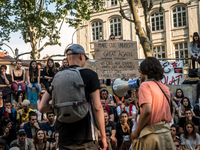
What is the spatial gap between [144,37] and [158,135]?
1179cm

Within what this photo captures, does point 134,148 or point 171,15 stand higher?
point 171,15

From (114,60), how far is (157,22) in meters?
26.4

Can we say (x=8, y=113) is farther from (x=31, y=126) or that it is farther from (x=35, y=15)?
(x=35, y=15)

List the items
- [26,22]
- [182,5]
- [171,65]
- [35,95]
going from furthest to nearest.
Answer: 1. [182,5]
2. [26,22]
3. [171,65]
4. [35,95]

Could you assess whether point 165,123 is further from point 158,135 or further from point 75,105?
point 75,105

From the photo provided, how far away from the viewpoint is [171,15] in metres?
33.8

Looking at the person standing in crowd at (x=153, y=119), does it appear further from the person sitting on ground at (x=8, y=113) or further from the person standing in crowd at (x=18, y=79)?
the person standing in crowd at (x=18, y=79)

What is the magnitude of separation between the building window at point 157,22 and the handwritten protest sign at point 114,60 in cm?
2584

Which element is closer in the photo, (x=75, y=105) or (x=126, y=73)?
(x=75, y=105)

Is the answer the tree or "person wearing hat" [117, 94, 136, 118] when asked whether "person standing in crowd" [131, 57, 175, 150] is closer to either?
"person wearing hat" [117, 94, 136, 118]

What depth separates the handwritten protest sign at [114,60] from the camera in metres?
9.40

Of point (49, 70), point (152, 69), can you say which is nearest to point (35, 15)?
point (49, 70)

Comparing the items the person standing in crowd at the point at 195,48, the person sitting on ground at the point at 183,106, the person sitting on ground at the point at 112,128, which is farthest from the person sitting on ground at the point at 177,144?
the person standing in crowd at the point at 195,48

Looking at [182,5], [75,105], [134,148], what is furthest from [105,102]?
[182,5]
